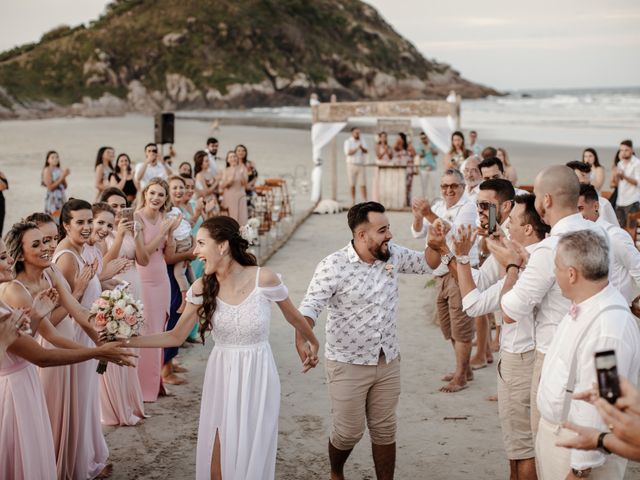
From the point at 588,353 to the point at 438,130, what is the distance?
15.5 m

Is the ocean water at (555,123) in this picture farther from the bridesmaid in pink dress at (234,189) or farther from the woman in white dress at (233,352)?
the woman in white dress at (233,352)

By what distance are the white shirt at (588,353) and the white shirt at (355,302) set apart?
5.11 ft

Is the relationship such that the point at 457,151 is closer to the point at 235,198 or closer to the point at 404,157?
the point at 404,157

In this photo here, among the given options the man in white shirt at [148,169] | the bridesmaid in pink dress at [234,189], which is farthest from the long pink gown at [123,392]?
the bridesmaid in pink dress at [234,189]

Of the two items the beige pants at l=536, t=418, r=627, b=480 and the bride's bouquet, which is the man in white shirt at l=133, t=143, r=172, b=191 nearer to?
the bride's bouquet

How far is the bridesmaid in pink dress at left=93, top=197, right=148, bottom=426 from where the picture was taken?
Result: 21.6 feet

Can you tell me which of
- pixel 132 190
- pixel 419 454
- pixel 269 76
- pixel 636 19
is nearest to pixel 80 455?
pixel 419 454

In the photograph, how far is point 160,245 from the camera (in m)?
7.20

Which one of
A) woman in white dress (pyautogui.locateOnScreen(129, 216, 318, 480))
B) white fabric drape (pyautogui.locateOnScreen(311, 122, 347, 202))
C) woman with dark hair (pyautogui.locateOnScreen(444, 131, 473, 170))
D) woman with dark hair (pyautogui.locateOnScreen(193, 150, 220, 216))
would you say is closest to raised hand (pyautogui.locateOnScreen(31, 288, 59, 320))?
woman in white dress (pyautogui.locateOnScreen(129, 216, 318, 480))

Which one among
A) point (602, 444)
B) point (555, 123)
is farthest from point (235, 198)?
point (555, 123)

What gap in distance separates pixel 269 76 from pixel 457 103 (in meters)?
71.0

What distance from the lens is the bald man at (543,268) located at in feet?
13.9

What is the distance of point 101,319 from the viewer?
15.7 ft

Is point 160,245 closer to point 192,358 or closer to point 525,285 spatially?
point 192,358
